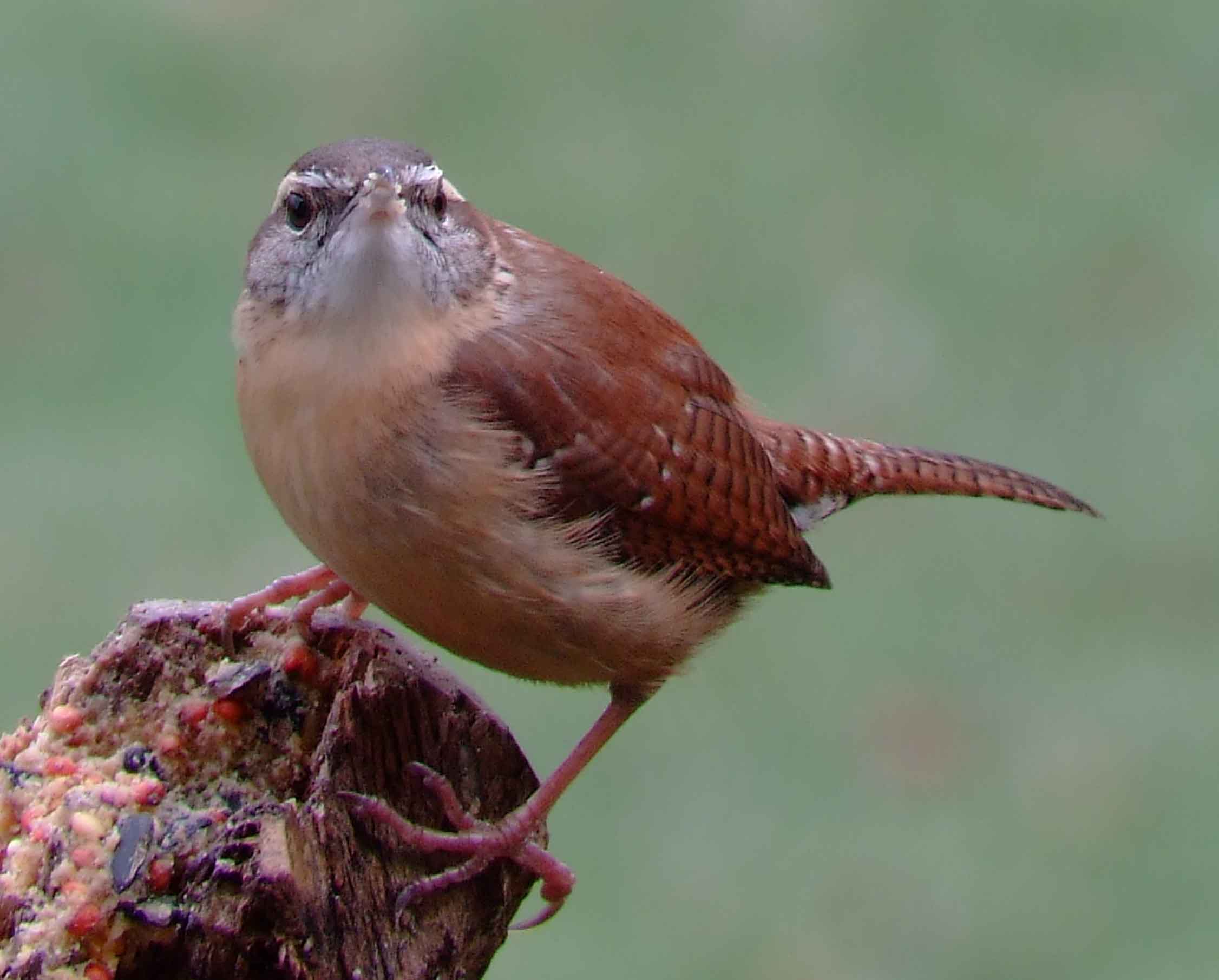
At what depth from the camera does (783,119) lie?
25.7 feet

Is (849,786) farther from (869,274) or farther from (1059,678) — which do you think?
(869,274)

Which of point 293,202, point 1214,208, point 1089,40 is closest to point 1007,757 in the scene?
point 1214,208

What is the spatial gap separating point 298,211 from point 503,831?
3.79 feet

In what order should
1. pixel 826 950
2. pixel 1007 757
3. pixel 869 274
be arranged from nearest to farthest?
pixel 826 950, pixel 1007 757, pixel 869 274

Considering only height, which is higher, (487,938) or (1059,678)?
(487,938)

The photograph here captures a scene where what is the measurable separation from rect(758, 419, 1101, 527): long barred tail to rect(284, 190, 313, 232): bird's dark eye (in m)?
1.25

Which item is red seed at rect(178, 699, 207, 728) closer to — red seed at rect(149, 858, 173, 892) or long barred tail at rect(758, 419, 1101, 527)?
red seed at rect(149, 858, 173, 892)

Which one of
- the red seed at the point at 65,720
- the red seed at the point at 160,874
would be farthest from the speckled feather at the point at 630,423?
the red seed at the point at 160,874

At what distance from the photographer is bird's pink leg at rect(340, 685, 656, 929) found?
3.02 metres

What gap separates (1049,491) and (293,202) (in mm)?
2034

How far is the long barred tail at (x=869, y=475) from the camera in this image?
4352mm

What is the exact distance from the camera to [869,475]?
4473mm

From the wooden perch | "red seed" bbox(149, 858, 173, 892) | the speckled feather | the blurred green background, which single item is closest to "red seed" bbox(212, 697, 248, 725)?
the wooden perch

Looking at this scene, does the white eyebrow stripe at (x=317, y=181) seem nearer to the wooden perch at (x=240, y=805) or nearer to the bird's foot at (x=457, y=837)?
the wooden perch at (x=240, y=805)
